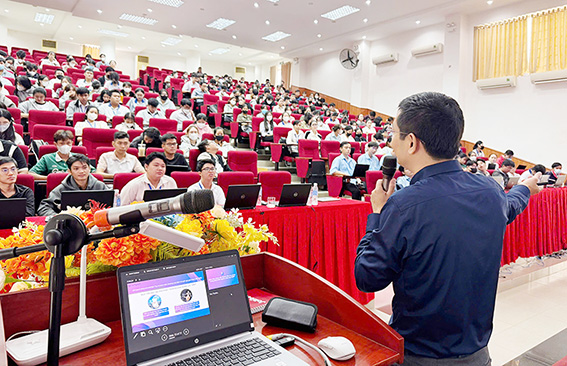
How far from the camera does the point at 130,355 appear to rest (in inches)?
30.5

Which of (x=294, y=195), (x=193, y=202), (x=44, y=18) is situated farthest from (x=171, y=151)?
(x=44, y=18)

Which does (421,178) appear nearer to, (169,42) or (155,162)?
(155,162)

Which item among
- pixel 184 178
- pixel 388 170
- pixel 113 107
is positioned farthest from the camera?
pixel 113 107

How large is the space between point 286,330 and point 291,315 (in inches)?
1.6

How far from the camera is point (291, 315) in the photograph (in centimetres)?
100

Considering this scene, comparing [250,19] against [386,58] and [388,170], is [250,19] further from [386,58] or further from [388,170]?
[388,170]

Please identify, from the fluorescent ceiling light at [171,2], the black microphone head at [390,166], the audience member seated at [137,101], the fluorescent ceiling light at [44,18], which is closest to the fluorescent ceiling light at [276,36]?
the fluorescent ceiling light at [171,2]

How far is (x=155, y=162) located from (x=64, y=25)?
14.6 m

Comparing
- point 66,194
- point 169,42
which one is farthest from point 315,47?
point 66,194

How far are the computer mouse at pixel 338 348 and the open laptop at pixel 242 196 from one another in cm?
219

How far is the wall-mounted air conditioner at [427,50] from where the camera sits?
11.0 metres

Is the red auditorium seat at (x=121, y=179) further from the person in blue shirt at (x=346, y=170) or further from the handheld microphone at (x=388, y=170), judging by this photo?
the person in blue shirt at (x=346, y=170)

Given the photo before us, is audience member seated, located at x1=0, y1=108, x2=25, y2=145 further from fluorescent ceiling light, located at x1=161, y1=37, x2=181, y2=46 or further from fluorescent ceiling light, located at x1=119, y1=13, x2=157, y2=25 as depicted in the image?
fluorescent ceiling light, located at x1=161, y1=37, x2=181, y2=46

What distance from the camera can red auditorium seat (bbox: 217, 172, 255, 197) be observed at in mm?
3939
